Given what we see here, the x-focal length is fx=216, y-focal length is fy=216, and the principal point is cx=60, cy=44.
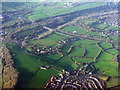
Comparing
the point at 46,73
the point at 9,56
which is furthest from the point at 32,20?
the point at 46,73

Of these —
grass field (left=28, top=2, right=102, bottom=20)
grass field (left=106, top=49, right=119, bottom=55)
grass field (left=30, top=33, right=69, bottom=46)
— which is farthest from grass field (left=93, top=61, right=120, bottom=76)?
grass field (left=28, top=2, right=102, bottom=20)

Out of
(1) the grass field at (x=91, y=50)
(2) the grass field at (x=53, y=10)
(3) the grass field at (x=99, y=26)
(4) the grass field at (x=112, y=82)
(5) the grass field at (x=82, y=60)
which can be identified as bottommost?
(4) the grass field at (x=112, y=82)

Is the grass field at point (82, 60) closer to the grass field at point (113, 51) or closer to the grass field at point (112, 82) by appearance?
the grass field at point (113, 51)

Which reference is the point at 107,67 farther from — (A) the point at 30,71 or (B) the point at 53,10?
(B) the point at 53,10

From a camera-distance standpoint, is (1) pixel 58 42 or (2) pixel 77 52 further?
(1) pixel 58 42

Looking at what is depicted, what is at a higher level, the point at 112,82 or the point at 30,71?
the point at 30,71

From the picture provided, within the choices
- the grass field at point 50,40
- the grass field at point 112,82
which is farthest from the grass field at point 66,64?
the grass field at point 50,40

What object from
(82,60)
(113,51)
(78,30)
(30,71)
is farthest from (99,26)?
(30,71)

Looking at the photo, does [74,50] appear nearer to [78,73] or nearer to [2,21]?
[78,73]

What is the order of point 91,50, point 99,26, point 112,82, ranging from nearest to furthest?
point 112,82 < point 91,50 < point 99,26
